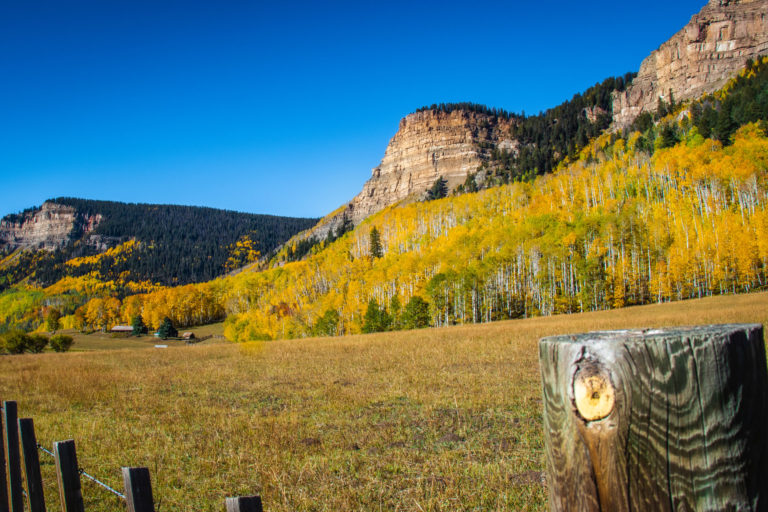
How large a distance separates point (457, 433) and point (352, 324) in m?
70.3

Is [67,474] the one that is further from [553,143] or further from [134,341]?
[553,143]

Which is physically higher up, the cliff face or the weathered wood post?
the cliff face

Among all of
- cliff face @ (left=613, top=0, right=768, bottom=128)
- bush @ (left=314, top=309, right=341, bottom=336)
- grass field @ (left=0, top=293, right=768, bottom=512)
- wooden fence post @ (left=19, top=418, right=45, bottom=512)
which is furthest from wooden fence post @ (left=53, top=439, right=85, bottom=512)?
cliff face @ (left=613, top=0, right=768, bottom=128)

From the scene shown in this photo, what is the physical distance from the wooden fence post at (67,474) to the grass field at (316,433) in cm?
327

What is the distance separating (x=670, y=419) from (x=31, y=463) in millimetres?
4889

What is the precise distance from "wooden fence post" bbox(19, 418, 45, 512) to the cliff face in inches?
7684

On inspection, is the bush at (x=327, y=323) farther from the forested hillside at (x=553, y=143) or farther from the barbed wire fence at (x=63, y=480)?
the forested hillside at (x=553, y=143)

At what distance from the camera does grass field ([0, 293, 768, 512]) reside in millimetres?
6414

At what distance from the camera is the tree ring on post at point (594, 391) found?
1.19 meters

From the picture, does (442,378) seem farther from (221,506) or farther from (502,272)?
(502,272)

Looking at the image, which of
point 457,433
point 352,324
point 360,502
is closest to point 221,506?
point 360,502

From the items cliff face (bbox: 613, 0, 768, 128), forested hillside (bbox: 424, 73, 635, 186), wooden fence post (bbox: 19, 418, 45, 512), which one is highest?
cliff face (bbox: 613, 0, 768, 128)

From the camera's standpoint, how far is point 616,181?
107625mm

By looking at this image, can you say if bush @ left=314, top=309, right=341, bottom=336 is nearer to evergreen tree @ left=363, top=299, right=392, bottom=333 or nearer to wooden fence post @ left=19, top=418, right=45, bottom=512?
evergreen tree @ left=363, top=299, right=392, bottom=333
